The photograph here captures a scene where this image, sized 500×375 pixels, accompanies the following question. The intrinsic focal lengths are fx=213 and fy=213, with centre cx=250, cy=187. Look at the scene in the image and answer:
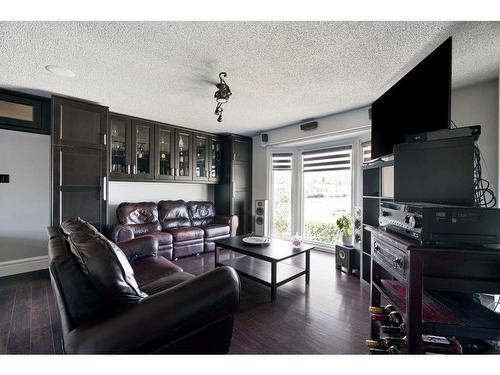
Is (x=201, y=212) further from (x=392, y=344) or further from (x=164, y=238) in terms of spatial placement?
(x=392, y=344)

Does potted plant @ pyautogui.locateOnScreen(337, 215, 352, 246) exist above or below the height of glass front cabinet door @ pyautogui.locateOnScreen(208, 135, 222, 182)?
below


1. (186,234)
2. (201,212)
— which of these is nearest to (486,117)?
(186,234)

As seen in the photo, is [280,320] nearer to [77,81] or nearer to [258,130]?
[77,81]

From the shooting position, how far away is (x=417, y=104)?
1.42 metres

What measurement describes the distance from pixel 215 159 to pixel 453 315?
4321 millimetres

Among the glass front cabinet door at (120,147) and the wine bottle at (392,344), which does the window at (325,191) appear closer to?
the wine bottle at (392,344)

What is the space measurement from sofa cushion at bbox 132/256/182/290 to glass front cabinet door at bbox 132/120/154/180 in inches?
77.8

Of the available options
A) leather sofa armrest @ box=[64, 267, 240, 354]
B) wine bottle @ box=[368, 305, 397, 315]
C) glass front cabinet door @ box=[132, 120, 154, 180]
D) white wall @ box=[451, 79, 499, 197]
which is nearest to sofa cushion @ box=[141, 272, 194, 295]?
leather sofa armrest @ box=[64, 267, 240, 354]

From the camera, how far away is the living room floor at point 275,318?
5.06 ft

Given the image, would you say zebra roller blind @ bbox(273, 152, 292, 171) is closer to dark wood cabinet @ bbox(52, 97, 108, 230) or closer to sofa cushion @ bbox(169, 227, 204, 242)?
sofa cushion @ bbox(169, 227, 204, 242)

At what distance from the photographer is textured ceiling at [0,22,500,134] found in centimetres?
154
